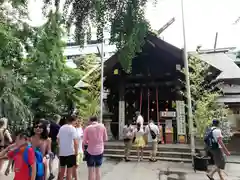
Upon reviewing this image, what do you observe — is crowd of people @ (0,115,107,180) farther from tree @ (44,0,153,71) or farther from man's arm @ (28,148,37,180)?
tree @ (44,0,153,71)

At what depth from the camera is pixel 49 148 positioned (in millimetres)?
4992

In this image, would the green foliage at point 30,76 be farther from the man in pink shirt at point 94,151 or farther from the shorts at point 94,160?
the shorts at point 94,160

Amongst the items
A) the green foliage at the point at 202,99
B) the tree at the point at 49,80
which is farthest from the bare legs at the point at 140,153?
the tree at the point at 49,80

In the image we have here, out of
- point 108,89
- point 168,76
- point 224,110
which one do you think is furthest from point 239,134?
point 108,89

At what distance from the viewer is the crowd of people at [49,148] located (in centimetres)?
284

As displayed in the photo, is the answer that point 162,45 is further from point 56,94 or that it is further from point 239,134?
point 56,94

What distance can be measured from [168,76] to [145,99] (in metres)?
1.82

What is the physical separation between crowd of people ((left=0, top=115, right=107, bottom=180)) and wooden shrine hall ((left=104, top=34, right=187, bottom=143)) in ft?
21.8

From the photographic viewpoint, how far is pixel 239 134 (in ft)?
37.5

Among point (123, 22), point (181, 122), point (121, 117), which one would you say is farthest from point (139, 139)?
point (123, 22)

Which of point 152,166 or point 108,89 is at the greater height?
point 108,89

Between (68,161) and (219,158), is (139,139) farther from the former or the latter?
(68,161)

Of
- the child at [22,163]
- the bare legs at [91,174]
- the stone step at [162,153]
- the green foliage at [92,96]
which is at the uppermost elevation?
the green foliage at [92,96]

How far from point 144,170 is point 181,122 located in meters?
4.54
